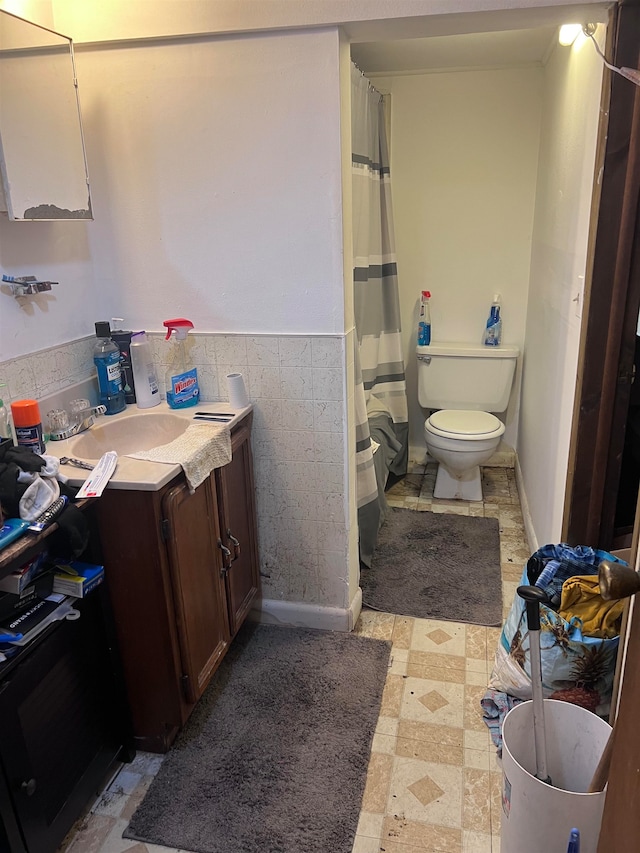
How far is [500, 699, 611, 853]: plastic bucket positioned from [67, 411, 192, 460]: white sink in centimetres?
121

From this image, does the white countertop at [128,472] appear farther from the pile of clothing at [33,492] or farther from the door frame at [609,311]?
the door frame at [609,311]

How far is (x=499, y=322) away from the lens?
3.28 metres

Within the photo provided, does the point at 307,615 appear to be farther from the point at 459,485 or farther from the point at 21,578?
the point at 459,485

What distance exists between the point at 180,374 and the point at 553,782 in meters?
1.50

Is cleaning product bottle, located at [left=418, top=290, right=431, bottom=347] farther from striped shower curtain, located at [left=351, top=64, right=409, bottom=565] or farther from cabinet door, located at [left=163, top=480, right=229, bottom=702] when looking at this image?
cabinet door, located at [left=163, top=480, right=229, bottom=702]

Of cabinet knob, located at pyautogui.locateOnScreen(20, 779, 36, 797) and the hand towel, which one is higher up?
the hand towel

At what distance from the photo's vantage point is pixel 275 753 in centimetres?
168

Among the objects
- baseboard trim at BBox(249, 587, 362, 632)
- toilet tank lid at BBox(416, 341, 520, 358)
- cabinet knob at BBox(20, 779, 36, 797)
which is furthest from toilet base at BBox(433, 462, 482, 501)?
cabinet knob at BBox(20, 779, 36, 797)

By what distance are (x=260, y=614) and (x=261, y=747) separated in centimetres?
A: 57

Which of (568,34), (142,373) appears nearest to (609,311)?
(568,34)

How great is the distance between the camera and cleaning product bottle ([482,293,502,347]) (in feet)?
10.7

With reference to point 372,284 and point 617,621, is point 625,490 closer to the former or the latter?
point 617,621

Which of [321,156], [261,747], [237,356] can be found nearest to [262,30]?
[321,156]

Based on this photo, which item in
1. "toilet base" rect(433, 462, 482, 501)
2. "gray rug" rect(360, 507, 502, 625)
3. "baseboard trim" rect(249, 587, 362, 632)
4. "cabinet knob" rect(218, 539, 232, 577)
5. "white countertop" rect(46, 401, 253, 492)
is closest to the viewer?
"white countertop" rect(46, 401, 253, 492)
